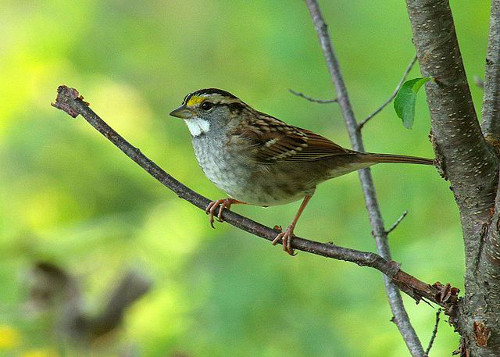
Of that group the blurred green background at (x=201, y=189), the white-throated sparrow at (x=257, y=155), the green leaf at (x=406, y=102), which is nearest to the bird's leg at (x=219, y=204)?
the white-throated sparrow at (x=257, y=155)

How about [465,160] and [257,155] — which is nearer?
[465,160]

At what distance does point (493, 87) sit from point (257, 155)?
1.61 metres

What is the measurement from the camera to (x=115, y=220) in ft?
16.6

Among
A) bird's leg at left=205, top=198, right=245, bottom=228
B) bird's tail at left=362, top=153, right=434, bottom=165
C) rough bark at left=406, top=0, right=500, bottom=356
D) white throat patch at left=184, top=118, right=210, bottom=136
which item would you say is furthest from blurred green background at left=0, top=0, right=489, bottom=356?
rough bark at left=406, top=0, right=500, bottom=356

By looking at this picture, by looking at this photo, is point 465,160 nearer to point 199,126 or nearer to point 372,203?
point 372,203

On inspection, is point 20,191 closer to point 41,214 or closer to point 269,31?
point 41,214

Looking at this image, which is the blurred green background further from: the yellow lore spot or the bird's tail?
the yellow lore spot

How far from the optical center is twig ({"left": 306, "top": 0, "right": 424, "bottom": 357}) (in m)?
2.59

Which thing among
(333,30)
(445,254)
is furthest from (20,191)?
(445,254)

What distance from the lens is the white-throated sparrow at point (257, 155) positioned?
3.62 metres

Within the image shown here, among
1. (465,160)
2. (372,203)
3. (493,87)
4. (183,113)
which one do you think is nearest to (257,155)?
(183,113)

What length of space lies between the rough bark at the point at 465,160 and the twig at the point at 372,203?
0.33 meters

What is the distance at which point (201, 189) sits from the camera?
5.44m

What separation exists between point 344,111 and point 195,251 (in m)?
1.88
